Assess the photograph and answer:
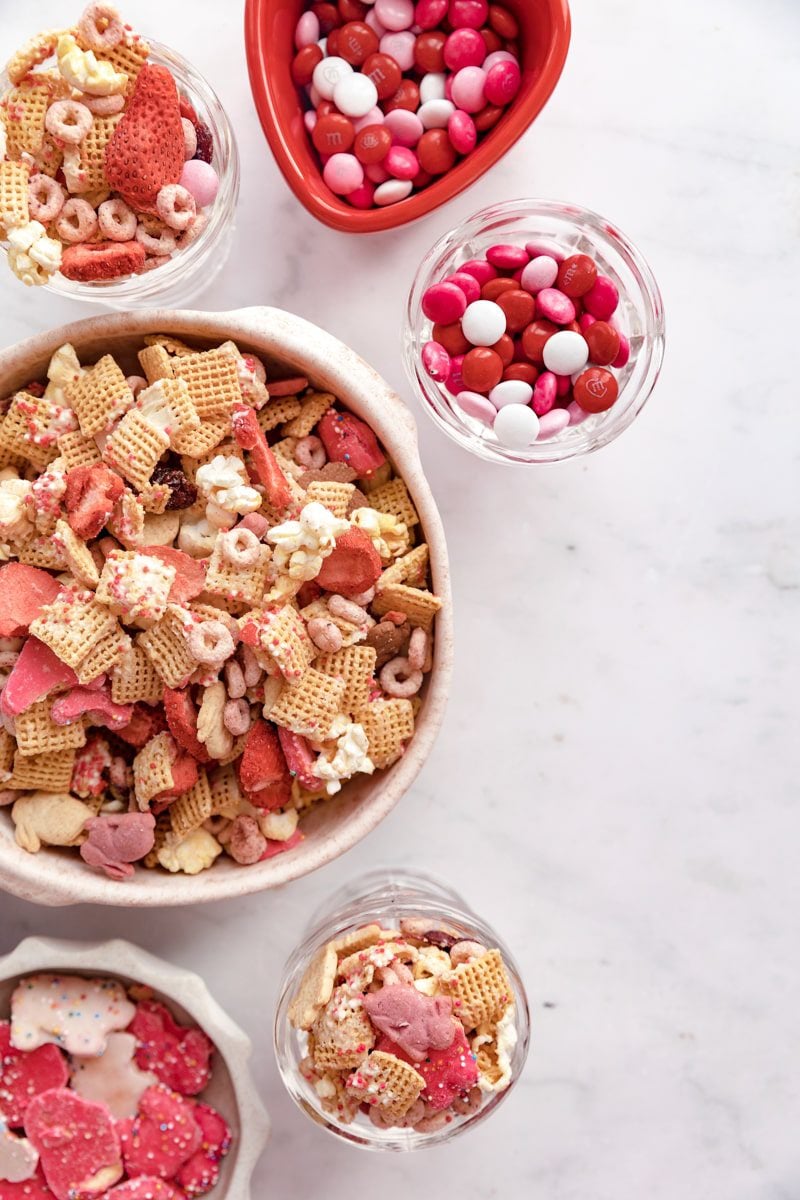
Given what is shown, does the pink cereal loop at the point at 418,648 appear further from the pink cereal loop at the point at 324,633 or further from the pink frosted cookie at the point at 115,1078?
the pink frosted cookie at the point at 115,1078

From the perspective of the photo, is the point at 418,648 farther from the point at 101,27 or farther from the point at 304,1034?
the point at 101,27

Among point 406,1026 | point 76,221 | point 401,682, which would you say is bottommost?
point 406,1026

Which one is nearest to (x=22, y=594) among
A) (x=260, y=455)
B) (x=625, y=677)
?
(x=260, y=455)

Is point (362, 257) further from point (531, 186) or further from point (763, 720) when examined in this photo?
point (763, 720)

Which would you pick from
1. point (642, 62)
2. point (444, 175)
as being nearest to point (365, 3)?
point (444, 175)

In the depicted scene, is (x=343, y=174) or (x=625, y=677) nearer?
(x=343, y=174)

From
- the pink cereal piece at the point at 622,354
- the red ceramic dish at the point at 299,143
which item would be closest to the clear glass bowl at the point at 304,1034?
the pink cereal piece at the point at 622,354

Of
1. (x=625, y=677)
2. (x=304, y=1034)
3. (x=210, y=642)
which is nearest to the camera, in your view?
(x=210, y=642)
